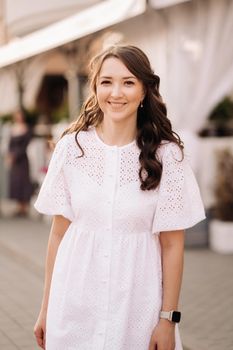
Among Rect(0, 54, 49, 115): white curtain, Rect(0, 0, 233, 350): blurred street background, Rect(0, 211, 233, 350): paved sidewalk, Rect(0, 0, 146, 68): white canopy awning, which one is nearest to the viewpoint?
Rect(0, 211, 233, 350): paved sidewalk

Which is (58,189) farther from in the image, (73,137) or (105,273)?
(105,273)

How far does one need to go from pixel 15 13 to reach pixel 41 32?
966mm

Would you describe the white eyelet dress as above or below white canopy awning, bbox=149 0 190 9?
below

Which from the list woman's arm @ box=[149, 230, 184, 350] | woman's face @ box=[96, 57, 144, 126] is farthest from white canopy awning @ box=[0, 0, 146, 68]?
woman's arm @ box=[149, 230, 184, 350]

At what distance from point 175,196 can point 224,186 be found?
19.5 feet

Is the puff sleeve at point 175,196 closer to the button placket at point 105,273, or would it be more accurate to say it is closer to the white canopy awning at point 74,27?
the button placket at point 105,273

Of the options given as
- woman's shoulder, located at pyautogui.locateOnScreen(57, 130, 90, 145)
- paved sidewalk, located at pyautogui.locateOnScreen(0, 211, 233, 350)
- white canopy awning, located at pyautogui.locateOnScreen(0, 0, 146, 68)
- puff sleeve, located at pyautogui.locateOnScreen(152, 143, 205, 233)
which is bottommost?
paved sidewalk, located at pyautogui.locateOnScreen(0, 211, 233, 350)

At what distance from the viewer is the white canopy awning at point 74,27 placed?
840 cm

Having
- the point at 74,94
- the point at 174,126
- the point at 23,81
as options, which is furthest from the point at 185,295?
the point at 23,81

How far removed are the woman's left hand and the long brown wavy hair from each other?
0.50 m

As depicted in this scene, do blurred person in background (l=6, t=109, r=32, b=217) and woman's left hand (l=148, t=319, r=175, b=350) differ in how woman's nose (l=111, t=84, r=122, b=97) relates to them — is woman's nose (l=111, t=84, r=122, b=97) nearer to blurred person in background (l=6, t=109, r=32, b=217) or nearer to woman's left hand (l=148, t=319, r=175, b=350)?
woman's left hand (l=148, t=319, r=175, b=350)

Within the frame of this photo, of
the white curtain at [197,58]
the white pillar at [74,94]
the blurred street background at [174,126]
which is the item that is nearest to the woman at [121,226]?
the blurred street background at [174,126]

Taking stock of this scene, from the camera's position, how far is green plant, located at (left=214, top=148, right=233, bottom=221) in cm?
830

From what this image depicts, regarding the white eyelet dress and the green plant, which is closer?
the white eyelet dress
